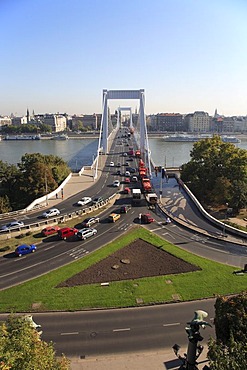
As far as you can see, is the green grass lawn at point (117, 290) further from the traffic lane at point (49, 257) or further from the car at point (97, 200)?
the car at point (97, 200)

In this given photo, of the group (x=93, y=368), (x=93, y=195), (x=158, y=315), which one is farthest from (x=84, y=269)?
(x=93, y=195)

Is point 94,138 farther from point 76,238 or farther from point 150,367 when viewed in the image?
point 150,367

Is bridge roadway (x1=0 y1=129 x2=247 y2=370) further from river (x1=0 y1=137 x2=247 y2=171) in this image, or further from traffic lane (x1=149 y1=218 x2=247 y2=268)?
river (x1=0 y1=137 x2=247 y2=171)

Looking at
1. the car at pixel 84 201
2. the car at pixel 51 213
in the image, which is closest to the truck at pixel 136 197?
the car at pixel 84 201

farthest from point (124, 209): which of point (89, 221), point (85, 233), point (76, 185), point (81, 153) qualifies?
point (81, 153)

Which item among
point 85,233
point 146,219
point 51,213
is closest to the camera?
point 85,233

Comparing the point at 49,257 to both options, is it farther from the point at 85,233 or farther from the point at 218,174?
the point at 218,174
